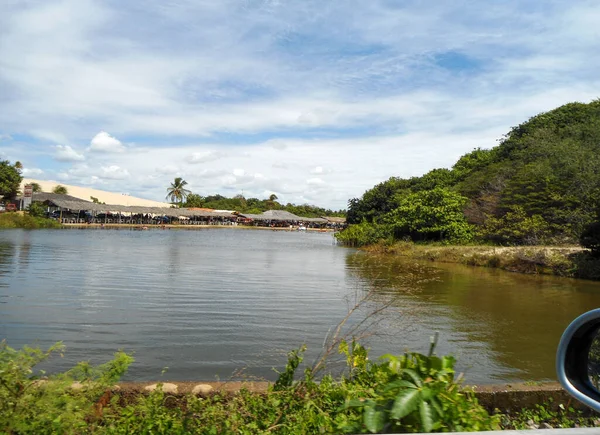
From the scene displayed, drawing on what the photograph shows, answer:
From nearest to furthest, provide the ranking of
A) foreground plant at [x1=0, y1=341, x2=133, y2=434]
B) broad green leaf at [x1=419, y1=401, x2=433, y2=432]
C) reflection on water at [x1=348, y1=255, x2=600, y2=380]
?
broad green leaf at [x1=419, y1=401, x2=433, y2=432] < foreground plant at [x1=0, y1=341, x2=133, y2=434] < reflection on water at [x1=348, y1=255, x2=600, y2=380]

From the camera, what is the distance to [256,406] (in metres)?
3.37

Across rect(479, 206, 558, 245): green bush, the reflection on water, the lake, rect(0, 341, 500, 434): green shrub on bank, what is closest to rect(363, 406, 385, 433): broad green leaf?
rect(0, 341, 500, 434): green shrub on bank

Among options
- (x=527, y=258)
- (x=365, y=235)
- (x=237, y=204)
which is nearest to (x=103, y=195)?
(x=237, y=204)

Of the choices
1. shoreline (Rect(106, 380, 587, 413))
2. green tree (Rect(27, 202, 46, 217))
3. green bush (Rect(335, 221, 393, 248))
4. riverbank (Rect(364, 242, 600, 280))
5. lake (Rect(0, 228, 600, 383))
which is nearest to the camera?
shoreline (Rect(106, 380, 587, 413))

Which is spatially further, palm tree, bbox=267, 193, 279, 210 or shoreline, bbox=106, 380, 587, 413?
palm tree, bbox=267, 193, 279, 210

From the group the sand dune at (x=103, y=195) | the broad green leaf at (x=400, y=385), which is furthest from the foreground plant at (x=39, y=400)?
the sand dune at (x=103, y=195)

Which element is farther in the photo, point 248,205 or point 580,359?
point 248,205

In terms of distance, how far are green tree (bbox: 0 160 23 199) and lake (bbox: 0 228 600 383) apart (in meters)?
32.5

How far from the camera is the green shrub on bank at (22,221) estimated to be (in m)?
39.5

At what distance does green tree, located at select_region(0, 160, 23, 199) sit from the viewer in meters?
Result: 43.7

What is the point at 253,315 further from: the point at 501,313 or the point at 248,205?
the point at 248,205

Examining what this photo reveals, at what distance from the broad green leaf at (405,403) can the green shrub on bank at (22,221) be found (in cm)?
4408

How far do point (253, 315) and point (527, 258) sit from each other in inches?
576

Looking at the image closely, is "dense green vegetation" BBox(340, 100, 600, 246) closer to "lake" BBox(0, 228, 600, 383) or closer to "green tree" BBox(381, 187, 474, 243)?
"green tree" BBox(381, 187, 474, 243)
